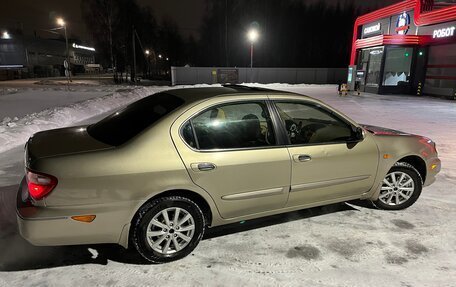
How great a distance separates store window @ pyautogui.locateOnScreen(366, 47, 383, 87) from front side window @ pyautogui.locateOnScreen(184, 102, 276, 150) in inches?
920

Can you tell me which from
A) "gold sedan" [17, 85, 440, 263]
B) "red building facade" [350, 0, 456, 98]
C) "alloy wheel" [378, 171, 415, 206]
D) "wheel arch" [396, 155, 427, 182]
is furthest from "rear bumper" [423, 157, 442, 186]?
"red building facade" [350, 0, 456, 98]

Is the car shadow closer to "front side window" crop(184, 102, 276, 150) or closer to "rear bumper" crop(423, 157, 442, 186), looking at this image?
"front side window" crop(184, 102, 276, 150)

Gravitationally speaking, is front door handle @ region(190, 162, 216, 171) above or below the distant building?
below

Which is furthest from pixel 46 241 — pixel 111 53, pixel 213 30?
pixel 213 30

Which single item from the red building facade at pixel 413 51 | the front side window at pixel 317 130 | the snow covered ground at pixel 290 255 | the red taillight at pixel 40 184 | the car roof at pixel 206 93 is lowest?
the snow covered ground at pixel 290 255

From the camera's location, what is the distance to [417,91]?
2405cm

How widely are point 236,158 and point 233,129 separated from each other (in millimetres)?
330

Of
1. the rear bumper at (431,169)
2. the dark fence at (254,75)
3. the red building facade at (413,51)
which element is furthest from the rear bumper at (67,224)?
the dark fence at (254,75)

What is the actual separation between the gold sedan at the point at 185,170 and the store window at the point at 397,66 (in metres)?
22.6

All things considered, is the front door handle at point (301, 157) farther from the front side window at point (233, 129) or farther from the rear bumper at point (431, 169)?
the rear bumper at point (431, 169)

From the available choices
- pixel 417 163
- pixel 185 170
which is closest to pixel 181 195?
pixel 185 170

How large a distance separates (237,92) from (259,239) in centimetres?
155

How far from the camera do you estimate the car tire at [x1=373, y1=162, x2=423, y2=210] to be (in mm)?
4215

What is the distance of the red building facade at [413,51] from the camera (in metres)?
21.5
